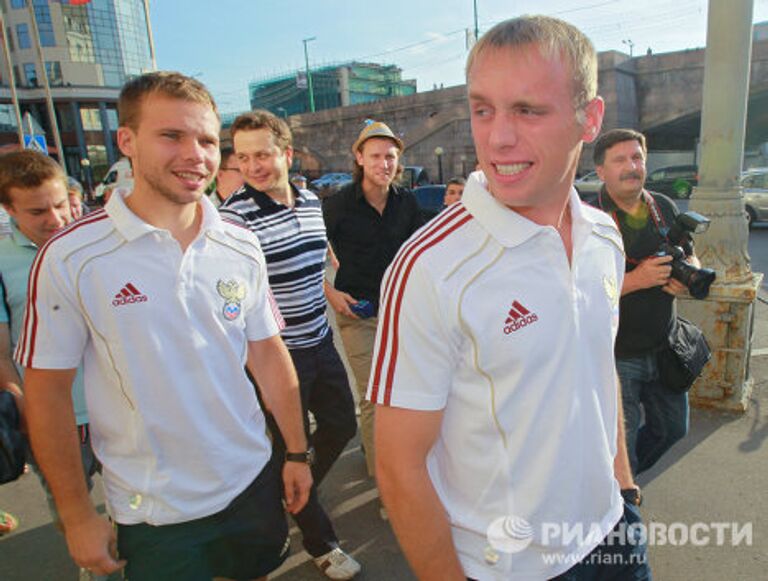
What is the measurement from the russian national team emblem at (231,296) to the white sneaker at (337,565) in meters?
1.59

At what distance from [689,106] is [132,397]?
3259cm

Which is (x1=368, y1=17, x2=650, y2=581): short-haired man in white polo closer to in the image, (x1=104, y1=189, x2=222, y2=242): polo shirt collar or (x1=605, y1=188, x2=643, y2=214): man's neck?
(x1=104, y1=189, x2=222, y2=242): polo shirt collar

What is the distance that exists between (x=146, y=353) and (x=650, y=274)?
231cm

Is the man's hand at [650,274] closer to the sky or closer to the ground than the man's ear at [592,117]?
closer to the ground

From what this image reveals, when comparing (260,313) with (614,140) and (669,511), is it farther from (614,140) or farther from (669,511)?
(669,511)

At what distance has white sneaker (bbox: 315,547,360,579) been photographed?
280 centimetres

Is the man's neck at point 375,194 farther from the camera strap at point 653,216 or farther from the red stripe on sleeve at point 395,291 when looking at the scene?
the red stripe on sleeve at point 395,291

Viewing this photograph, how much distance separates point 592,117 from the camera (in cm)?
143

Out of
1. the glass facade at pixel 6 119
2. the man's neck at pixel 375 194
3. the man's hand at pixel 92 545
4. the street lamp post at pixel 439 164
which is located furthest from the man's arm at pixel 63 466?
the glass facade at pixel 6 119

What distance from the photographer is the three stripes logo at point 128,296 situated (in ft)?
5.49

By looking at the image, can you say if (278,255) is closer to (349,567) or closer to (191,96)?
(191,96)

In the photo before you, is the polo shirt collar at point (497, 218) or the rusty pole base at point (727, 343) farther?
the rusty pole base at point (727, 343)

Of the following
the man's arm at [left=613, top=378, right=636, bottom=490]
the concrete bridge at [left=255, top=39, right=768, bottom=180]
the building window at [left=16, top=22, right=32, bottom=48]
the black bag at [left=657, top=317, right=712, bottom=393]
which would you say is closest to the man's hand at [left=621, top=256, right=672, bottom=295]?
the black bag at [left=657, top=317, right=712, bottom=393]

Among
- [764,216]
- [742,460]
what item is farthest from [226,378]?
[764,216]
